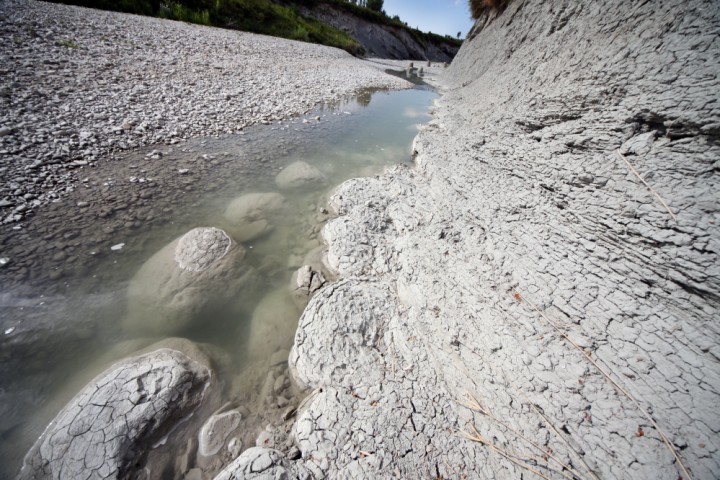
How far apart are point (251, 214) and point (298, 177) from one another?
159 centimetres

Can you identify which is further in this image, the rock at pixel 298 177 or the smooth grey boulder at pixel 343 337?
the rock at pixel 298 177

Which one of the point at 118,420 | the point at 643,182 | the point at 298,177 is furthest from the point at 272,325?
the point at 643,182

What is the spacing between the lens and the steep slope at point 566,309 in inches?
64.2

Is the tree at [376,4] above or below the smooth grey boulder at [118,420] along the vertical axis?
above

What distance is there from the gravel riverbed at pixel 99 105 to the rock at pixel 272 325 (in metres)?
2.72

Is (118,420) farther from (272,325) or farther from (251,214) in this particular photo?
(251,214)

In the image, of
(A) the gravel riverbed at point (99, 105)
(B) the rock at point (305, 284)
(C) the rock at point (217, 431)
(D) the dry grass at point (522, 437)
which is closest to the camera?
(D) the dry grass at point (522, 437)

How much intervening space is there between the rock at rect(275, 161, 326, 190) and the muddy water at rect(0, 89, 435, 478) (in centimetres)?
20

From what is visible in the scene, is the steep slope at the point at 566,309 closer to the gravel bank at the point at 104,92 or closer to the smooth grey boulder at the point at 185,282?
the smooth grey boulder at the point at 185,282

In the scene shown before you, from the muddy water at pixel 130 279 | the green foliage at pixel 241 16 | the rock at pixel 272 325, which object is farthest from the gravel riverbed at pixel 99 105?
the green foliage at pixel 241 16

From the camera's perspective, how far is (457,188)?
4.12 m

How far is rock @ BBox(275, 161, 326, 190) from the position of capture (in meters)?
5.58

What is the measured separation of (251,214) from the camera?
180 inches

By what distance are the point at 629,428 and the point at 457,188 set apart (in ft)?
10.7
